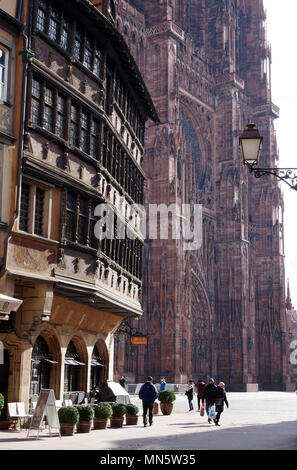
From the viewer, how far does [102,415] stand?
19203mm

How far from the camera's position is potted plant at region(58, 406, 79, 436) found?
17.1 metres

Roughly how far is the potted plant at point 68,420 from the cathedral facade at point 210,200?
99.9 feet

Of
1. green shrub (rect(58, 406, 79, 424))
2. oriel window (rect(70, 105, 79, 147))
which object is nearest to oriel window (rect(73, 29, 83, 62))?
oriel window (rect(70, 105, 79, 147))

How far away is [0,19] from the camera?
18156 mm

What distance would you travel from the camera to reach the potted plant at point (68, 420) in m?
17.1

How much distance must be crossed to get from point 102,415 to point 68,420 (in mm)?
2258

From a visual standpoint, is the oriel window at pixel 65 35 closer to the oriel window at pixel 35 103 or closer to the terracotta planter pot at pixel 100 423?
the oriel window at pixel 35 103

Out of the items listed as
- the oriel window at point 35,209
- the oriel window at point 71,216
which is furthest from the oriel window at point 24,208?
the oriel window at point 71,216

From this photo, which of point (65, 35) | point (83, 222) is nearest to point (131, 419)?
point (83, 222)

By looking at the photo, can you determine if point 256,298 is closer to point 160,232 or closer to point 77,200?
point 160,232

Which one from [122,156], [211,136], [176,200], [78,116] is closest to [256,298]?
[211,136]

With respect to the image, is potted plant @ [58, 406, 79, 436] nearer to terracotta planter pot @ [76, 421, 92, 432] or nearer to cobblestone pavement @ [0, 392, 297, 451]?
cobblestone pavement @ [0, 392, 297, 451]

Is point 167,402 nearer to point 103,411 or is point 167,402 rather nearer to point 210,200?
point 103,411
